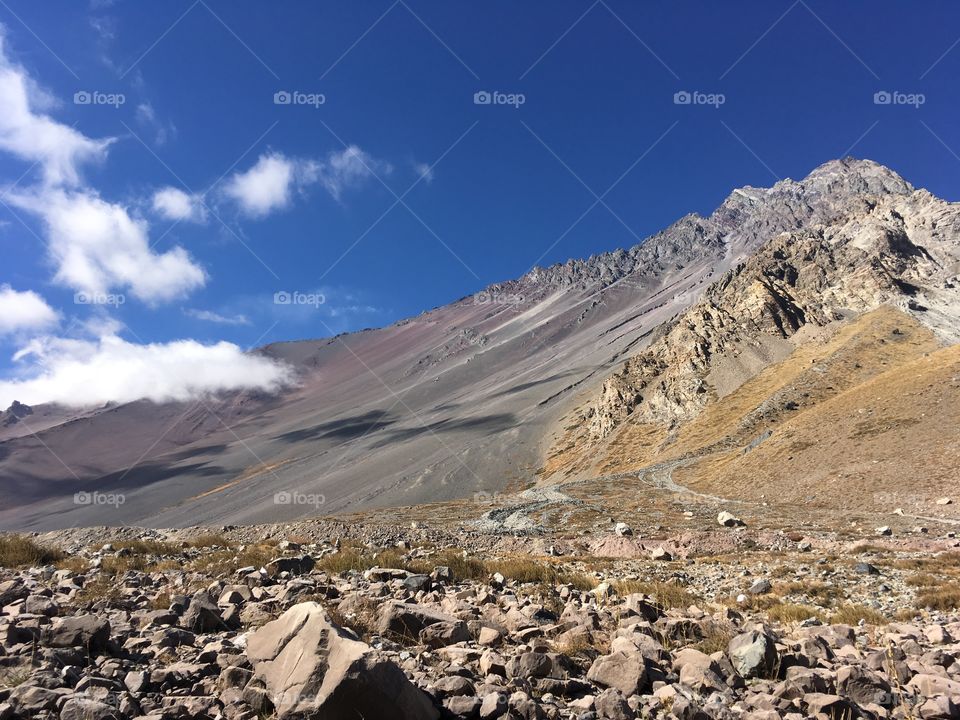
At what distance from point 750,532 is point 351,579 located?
20824mm

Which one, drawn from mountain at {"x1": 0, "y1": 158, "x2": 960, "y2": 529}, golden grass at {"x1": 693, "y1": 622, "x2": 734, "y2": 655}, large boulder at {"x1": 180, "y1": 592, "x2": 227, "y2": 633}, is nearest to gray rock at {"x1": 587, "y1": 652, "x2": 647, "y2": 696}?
golden grass at {"x1": 693, "y1": 622, "x2": 734, "y2": 655}

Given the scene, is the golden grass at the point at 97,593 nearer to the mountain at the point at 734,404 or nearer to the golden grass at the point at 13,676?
the golden grass at the point at 13,676

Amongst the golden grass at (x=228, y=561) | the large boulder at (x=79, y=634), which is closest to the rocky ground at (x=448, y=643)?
the large boulder at (x=79, y=634)

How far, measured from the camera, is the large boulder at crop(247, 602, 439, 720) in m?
4.75

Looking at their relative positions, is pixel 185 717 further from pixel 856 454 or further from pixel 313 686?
pixel 856 454

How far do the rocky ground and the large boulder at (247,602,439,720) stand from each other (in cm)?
2

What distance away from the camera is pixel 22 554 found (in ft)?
41.6

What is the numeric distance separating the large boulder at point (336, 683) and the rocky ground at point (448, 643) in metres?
0.02

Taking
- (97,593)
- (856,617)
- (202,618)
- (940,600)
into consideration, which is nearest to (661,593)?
(856,617)

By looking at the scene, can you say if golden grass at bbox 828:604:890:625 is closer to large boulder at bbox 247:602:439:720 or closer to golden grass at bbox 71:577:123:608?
large boulder at bbox 247:602:439:720

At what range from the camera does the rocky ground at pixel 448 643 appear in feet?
16.4

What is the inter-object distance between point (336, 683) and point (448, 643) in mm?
2564

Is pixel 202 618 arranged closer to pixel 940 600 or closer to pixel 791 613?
pixel 791 613

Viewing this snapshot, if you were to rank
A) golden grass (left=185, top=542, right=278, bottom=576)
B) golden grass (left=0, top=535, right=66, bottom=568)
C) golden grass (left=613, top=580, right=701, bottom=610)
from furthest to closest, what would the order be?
golden grass (left=0, top=535, right=66, bottom=568)
golden grass (left=185, top=542, right=278, bottom=576)
golden grass (left=613, top=580, right=701, bottom=610)
